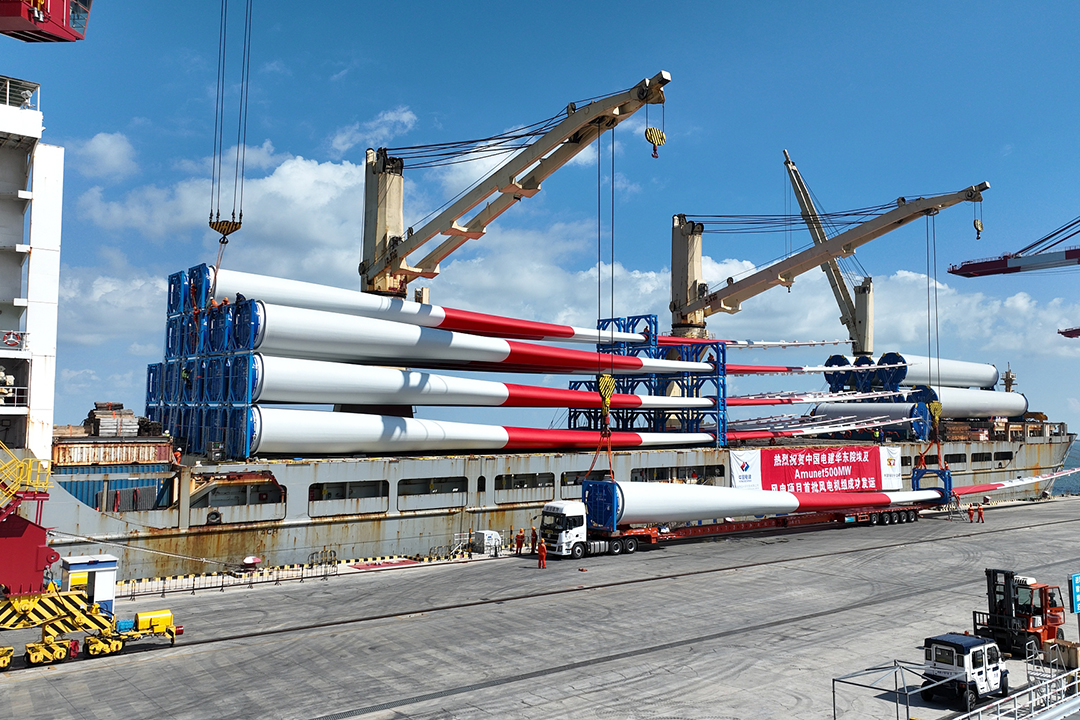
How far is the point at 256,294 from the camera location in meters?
39.0

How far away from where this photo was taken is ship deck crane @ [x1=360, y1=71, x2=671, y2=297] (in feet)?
123

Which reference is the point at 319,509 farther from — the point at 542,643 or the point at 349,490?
the point at 542,643

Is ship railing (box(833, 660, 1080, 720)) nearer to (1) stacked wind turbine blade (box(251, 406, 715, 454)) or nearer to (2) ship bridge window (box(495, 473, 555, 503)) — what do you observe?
(2) ship bridge window (box(495, 473, 555, 503))

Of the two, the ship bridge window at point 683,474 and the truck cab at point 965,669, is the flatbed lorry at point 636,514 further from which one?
the truck cab at point 965,669

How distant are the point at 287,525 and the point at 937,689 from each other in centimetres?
2609

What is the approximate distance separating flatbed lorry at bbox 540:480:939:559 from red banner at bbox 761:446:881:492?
202 inches

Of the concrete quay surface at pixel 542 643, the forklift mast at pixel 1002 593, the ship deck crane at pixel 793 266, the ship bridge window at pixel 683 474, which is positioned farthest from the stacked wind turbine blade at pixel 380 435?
the forklift mast at pixel 1002 593

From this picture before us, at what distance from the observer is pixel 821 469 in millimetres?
54188

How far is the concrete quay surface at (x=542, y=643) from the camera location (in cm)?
1784

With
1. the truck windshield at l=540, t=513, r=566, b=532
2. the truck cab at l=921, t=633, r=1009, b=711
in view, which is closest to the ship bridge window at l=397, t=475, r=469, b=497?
the truck windshield at l=540, t=513, r=566, b=532

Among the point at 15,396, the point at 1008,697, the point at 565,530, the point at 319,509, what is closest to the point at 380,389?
the point at 319,509

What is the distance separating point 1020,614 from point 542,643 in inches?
532

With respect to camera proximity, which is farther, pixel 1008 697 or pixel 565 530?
pixel 565 530

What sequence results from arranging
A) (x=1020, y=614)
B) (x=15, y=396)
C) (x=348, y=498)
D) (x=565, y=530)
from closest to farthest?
(x=1020, y=614) < (x=15, y=396) < (x=565, y=530) < (x=348, y=498)
